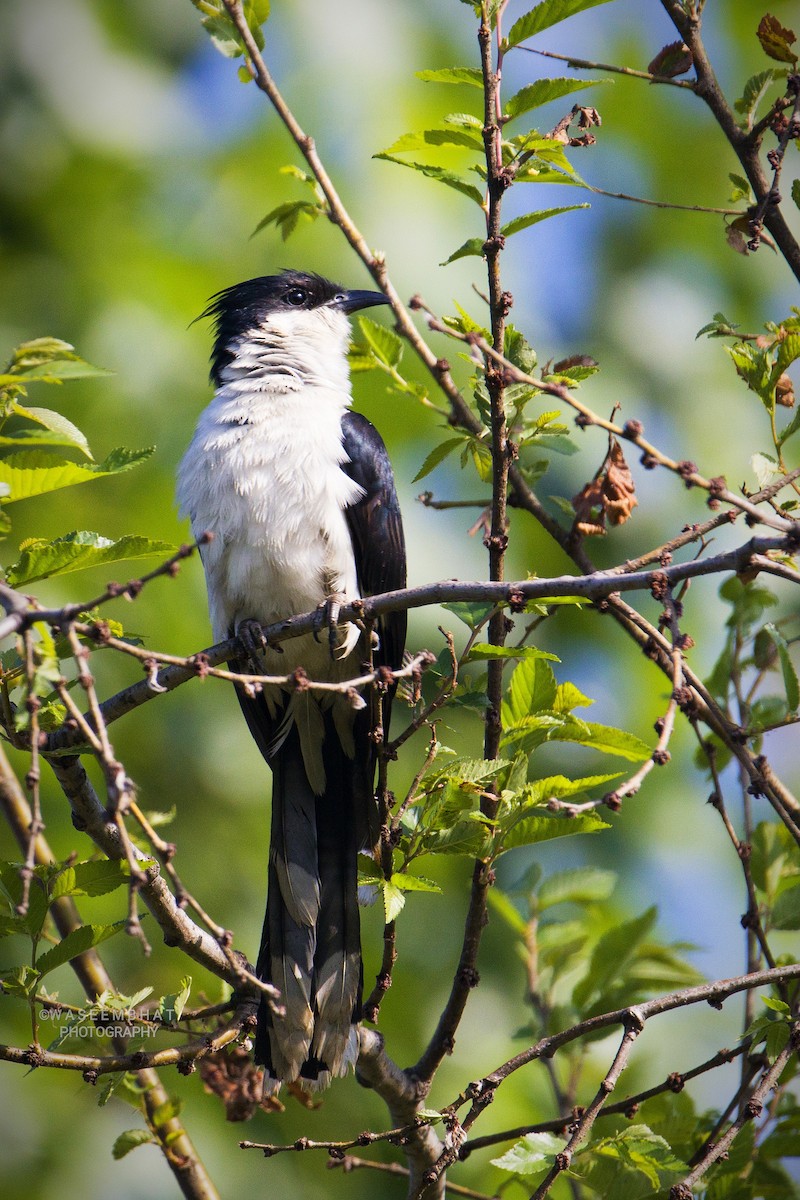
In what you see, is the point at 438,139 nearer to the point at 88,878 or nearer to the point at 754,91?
the point at 754,91

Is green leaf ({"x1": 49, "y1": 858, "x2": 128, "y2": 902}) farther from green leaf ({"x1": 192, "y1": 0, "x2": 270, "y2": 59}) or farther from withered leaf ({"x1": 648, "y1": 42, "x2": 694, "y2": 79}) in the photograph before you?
withered leaf ({"x1": 648, "y1": 42, "x2": 694, "y2": 79})

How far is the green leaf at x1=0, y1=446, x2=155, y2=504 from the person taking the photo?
2418mm

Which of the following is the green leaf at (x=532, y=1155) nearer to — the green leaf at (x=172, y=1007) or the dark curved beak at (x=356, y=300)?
the green leaf at (x=172, y=1007)

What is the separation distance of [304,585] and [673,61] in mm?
1923

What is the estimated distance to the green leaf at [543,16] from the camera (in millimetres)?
2775

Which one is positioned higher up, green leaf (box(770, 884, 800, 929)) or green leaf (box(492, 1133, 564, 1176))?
green leaf (box(770, 884, 800, 929))

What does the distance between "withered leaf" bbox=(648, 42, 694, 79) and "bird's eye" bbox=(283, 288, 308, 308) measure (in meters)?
2.20

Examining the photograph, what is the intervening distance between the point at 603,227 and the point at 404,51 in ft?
7.71

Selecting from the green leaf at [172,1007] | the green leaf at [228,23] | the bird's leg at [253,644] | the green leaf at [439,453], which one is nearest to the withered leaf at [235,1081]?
the green leaf at [172,1007]

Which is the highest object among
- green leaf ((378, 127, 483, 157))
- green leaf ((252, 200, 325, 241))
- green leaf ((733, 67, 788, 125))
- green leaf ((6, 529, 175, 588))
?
green leaf ((733, 67, 788, 125))

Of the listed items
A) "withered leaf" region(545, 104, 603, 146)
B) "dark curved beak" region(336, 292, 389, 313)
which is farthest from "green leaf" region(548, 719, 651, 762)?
"dark curved beak" region(336, 292, 389, 313)

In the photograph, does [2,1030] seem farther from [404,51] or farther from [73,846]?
[404,51]

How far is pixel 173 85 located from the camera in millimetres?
10117

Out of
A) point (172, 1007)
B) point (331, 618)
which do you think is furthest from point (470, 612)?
point (172, 1007)
